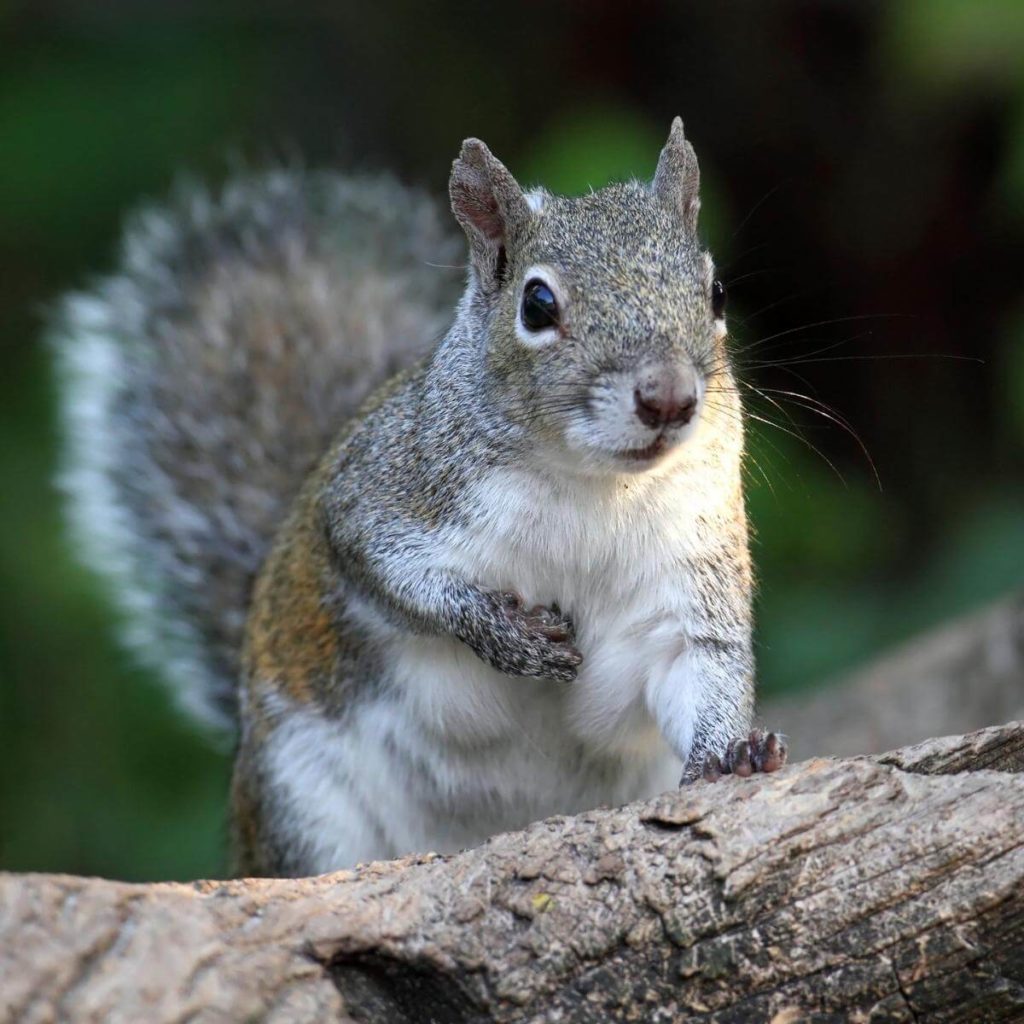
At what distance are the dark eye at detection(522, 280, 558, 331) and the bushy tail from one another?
904 mm

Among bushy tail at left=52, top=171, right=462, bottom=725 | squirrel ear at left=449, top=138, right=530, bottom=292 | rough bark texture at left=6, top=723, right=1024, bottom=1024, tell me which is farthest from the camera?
bushy tail at left=52, top=171, right=462, bottom=725

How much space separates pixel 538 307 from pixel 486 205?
197 millimetres

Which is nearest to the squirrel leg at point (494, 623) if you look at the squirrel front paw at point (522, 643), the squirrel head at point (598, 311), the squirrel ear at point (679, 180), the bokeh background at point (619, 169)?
the squirrel front paw at point (522, 643)

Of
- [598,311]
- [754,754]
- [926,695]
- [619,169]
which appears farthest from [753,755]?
[619,169]

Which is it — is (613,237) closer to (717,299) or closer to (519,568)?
(717,299)

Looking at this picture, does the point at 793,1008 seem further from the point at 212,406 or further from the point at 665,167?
the point at 212,406

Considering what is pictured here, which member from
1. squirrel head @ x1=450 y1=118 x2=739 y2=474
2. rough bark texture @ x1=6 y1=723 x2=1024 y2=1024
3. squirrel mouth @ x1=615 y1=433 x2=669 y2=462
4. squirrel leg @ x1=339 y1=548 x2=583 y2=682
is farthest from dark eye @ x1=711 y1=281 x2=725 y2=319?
rough bark texture @ x1=6 y1=723 x2=1024 y2=1024

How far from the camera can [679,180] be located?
1733mm

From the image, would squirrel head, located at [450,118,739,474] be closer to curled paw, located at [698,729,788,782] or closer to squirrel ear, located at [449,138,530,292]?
squirrel ear, located at [449,138,530,292]

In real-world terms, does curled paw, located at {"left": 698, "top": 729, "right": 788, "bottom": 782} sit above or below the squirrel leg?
below

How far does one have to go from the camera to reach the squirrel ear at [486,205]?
169 centimetres

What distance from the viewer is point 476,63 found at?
3141mm

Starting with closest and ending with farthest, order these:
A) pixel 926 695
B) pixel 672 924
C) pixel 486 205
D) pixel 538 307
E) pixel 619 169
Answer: pixel 672 924 < pixel 538 307 < pixel 486 205 < pixel 926 695 < pixel 619 169

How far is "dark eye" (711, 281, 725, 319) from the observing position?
1643mm
